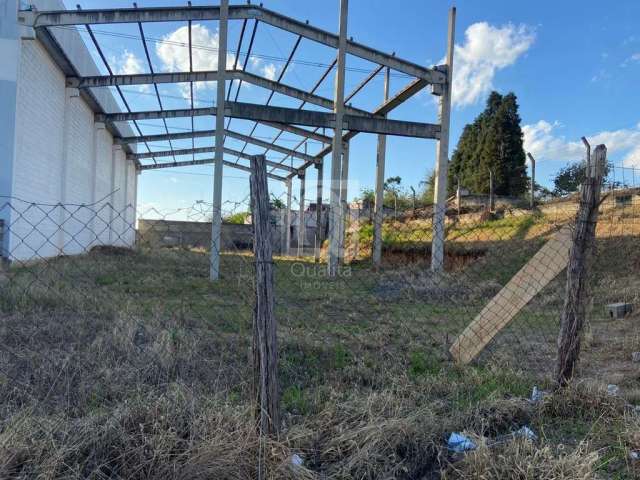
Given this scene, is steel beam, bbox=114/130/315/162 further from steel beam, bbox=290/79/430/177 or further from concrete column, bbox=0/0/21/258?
concrete column, bbox=0/0/21/258

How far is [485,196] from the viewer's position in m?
17.3

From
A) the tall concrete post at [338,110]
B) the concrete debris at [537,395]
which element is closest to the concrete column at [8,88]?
the tall concrete post at [338,110]

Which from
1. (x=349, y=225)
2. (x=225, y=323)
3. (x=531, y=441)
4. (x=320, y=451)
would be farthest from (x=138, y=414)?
(x=349, y=225)

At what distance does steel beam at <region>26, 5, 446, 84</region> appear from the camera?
8398 mm

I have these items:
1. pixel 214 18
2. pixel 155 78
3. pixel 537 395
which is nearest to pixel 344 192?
pixel 214 18

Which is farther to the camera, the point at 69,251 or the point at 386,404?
the point at 69,251

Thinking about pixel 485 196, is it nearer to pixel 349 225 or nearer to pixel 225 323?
pixel 349 225

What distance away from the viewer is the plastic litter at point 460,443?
1944mm

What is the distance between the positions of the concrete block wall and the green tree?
18.4 meters

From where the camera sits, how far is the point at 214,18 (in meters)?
9.27

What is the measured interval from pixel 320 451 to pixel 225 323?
9.73ft

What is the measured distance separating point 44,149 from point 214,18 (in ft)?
16.9

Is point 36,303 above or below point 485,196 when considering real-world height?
below

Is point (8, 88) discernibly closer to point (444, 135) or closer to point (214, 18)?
point (214, 18)
